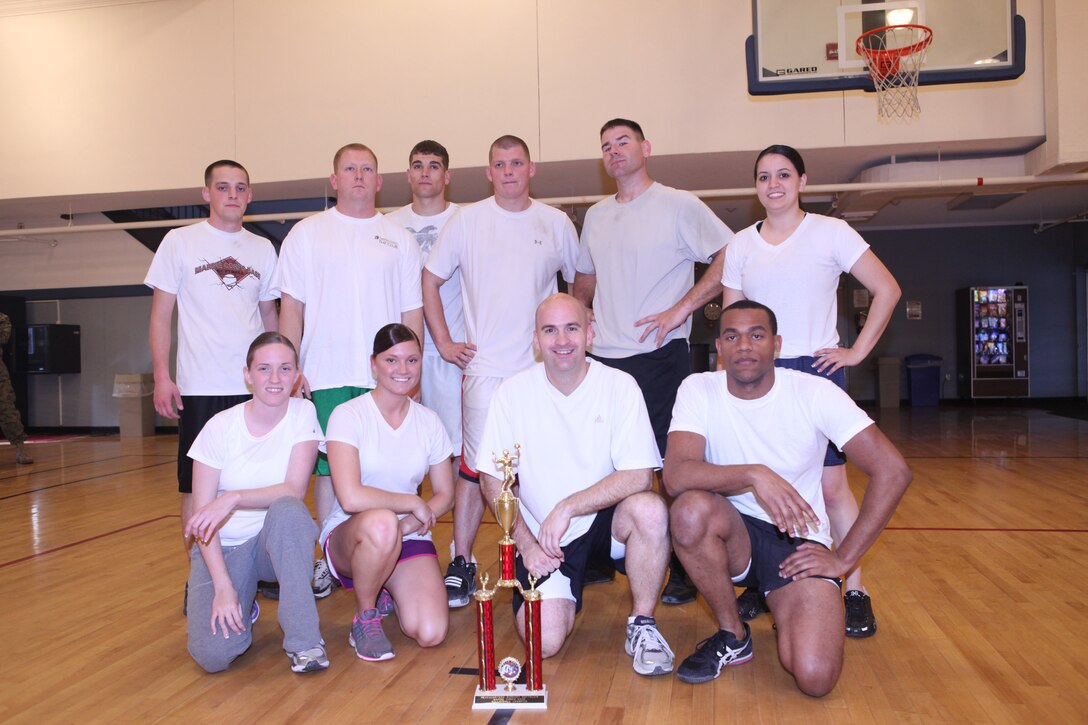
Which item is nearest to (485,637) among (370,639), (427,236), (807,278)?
(370,639)

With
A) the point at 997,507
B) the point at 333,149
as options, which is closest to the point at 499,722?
the point at 997,507

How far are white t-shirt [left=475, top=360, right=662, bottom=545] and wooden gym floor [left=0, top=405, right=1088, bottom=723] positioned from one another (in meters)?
0.56

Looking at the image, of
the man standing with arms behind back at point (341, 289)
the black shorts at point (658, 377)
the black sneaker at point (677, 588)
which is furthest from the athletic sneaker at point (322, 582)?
the black shorts at point (658, 377)

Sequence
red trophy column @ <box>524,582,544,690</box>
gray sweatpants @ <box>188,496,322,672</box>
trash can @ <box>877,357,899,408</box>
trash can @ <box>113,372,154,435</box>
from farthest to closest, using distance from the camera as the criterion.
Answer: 1. trash can @ <box>877,357,899,408</box>
2. trash can @ <box>113,372,154,435</box>
3. gray sweatpants @ <box>188,496,322,672</box>
4. red trophy column @ <box>524,582,544,690</box>

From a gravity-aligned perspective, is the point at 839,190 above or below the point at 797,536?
above

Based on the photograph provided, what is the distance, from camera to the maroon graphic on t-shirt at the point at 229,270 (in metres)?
3.64

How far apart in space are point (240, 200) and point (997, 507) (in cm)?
477

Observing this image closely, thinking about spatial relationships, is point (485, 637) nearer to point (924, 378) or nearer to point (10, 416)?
point (10, 416)

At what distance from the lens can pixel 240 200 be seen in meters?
3.72

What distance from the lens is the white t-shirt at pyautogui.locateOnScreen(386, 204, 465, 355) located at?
162 inches

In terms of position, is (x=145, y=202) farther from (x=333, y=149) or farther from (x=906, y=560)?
(x=906, y=560)

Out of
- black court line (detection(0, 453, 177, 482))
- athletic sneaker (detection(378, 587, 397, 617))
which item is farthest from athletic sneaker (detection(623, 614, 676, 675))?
black court line (detection(0, 453, 177, 482))

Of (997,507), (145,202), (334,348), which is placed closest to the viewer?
(334,348)

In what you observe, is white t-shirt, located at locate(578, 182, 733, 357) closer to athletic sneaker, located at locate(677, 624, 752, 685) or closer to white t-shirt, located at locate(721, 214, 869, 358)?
white t-shirt, located at locate(721, 214, 869, 358)
